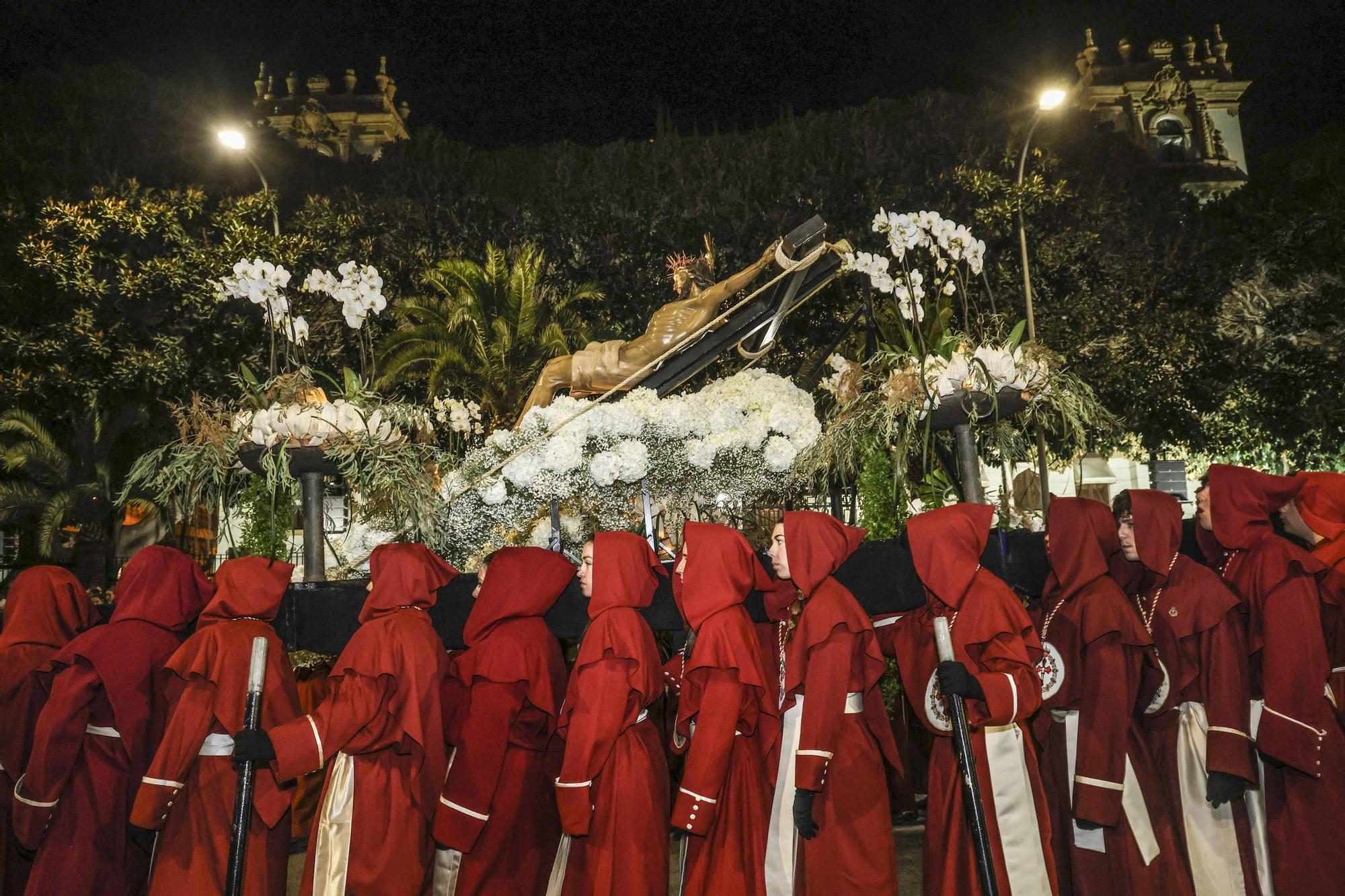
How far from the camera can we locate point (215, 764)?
192 inches

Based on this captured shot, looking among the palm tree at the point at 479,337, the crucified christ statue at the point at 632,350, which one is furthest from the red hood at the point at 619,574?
the palm tree at the point at 479,337

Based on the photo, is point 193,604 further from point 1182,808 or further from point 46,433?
point 46,433

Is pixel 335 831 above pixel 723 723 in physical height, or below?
below

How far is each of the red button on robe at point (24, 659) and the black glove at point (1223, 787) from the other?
584 centimetres

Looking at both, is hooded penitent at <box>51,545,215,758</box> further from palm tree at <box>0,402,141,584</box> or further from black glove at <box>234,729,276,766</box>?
palm tree at <box>0,402,141,584</box>

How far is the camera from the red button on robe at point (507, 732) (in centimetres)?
484

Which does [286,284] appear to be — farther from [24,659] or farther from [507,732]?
[507,732]

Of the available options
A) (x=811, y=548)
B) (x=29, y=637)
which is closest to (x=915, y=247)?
(x=811, y=548)

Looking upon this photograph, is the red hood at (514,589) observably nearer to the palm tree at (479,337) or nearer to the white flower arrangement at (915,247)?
the white flower arrangement at (915,247)

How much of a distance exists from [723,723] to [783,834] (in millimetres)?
596

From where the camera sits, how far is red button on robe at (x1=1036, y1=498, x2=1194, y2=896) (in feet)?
15.0

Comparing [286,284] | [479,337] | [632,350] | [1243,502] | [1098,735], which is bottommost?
[1098,735]

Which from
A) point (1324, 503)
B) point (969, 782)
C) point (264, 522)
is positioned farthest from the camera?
point (264, 522)

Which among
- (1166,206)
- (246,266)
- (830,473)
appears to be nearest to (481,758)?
(830,473)
